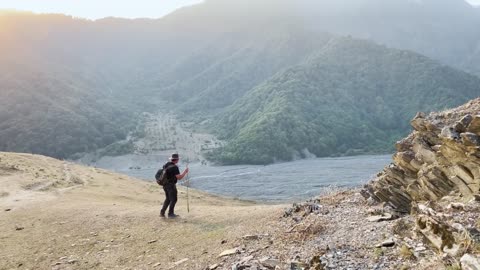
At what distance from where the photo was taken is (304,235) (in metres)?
10.2

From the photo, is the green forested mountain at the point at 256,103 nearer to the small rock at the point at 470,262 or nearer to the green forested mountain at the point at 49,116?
the green forested mountain at the point at 49,116

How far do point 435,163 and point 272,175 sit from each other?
7580 cm

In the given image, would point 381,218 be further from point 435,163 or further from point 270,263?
point 270,263

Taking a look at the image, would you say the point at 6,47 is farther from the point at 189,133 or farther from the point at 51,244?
the point at 51,244

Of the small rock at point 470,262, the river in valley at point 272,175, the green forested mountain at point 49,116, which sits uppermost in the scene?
the green forested mountain at point 49,116

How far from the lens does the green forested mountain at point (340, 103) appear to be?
4604 inches

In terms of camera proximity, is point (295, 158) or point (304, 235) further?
point (295, 158)

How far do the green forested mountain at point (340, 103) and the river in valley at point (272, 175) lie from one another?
9.83m

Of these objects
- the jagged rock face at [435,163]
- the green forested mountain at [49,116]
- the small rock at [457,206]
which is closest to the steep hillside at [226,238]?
the small rock at [457,206]

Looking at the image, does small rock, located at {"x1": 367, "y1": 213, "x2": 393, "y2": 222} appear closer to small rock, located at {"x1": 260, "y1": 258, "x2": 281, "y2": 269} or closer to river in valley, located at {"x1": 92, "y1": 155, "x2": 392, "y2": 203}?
small rock, located at {"x1": 260, "y1": 258, "x2": 281, "y2": 269}

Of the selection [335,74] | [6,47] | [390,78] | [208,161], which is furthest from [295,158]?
[6,47]

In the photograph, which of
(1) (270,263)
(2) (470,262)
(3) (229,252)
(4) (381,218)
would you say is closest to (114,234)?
(3) (229,252)

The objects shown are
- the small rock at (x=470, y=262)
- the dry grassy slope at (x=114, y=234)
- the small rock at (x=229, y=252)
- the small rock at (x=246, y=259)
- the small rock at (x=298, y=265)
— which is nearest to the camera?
the small rock at (x=470, y=262)

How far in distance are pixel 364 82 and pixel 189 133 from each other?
221ft
